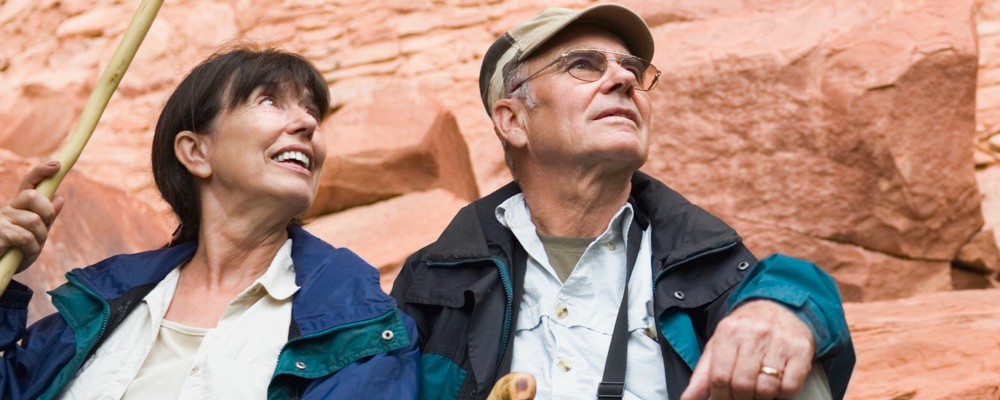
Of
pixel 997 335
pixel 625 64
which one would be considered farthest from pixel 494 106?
pixel 997 335

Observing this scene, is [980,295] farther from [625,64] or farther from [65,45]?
[65,45]

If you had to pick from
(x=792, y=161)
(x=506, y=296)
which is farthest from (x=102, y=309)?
(x=792, y=161)

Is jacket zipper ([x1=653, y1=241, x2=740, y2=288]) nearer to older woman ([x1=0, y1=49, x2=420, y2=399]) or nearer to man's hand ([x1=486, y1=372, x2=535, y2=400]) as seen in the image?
older woman ([x1=0, y1=49, x2=420, y2=399])

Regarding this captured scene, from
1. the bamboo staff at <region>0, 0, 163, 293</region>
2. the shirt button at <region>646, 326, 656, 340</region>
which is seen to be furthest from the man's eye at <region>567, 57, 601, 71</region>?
the bamboo staff at <region>0, 0, 163, 293</region>

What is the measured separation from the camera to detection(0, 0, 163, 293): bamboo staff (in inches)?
109

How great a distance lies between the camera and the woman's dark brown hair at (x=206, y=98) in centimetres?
315

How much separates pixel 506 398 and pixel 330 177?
3.28 meters

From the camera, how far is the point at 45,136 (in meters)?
6.75

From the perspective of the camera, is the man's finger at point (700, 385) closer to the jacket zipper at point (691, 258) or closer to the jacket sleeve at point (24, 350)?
the jacket zipper at point (691, 258)

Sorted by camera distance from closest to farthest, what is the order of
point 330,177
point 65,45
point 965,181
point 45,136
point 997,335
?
point 997,335 < point 965,181 < point 330,177 < point 45,136 < point 65,45

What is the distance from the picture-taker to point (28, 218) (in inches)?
110

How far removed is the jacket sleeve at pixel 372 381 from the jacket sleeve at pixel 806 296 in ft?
2.30

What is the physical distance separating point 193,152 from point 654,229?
1115 mm

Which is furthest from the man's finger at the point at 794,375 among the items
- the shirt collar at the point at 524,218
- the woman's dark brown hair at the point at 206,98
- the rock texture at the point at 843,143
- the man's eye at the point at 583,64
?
the rock texture at the point at 843,143
